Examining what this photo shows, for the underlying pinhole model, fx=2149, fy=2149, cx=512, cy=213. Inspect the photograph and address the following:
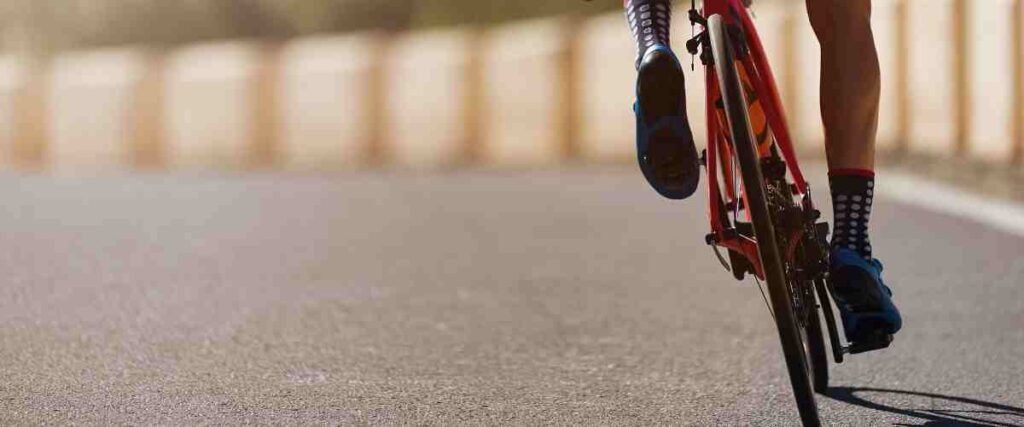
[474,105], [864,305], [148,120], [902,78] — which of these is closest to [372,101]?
[474,105]

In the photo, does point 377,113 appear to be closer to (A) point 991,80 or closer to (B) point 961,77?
(B) point 961,77

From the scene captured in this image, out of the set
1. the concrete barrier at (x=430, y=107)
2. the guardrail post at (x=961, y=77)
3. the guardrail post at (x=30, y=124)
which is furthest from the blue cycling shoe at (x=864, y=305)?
the guardrail post at (x=30, y=124)

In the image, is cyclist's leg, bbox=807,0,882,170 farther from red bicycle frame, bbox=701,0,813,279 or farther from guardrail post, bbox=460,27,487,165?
guardrail post, bbox=460,27,487,165

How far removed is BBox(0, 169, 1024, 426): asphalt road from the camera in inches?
190

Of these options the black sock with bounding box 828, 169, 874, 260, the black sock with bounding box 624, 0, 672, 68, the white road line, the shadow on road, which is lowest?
the white road line

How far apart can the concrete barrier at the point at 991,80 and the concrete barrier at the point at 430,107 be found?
5.80 m

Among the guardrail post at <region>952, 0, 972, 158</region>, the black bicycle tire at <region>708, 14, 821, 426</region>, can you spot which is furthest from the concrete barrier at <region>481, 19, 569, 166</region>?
the black bicycle tire at <region>708, 14, 821, 426</region>

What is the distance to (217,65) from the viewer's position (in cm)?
A: 1794

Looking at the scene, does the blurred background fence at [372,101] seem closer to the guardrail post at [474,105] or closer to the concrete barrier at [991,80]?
the guardrail post at [474,105]

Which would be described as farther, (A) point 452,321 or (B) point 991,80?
(B) point 991,80

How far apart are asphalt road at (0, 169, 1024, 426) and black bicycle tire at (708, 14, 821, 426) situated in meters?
0.60

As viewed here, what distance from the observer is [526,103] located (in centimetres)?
1644

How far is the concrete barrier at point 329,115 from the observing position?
17078mm

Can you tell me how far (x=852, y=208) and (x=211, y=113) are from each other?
13365 millimetres
